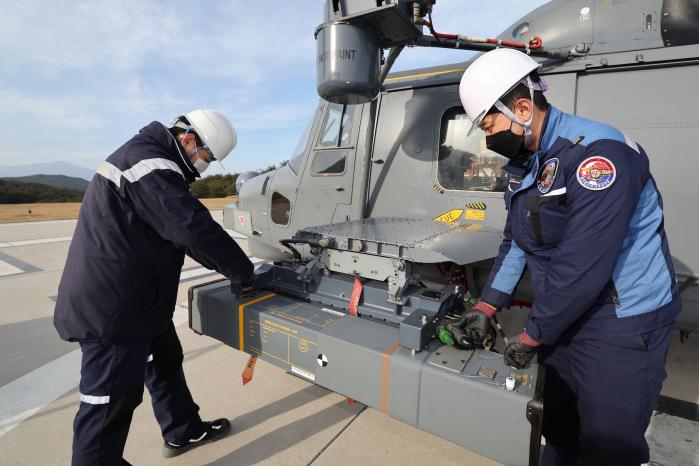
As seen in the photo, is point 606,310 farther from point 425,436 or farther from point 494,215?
point 425,436

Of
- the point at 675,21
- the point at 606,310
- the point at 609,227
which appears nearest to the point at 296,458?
the point at 606,310

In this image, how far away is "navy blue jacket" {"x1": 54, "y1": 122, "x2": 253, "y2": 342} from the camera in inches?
70.6

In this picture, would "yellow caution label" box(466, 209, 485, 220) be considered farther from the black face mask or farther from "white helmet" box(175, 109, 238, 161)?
"white helmet" box(175, 109, 238, 161)

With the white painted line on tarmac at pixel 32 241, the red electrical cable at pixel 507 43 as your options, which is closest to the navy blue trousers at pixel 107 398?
the red electrical cable at pixel 507 43

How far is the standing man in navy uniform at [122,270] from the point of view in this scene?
1.79m

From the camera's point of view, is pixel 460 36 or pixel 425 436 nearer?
pixel 425 436

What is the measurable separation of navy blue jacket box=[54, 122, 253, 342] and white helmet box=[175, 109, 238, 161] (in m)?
0.30

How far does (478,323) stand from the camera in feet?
6.27

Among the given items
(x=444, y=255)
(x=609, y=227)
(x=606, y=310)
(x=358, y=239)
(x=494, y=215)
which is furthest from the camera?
(x=494, y=215)

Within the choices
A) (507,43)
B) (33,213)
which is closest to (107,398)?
(507,43)

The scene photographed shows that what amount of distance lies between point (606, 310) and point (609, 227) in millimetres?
404

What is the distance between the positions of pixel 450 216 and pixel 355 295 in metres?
1.16

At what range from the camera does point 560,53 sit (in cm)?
264

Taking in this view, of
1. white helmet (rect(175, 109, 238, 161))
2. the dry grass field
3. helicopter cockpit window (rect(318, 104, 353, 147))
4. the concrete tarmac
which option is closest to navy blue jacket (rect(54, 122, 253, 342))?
white helmet (rect(175, 109, 238, 161))
